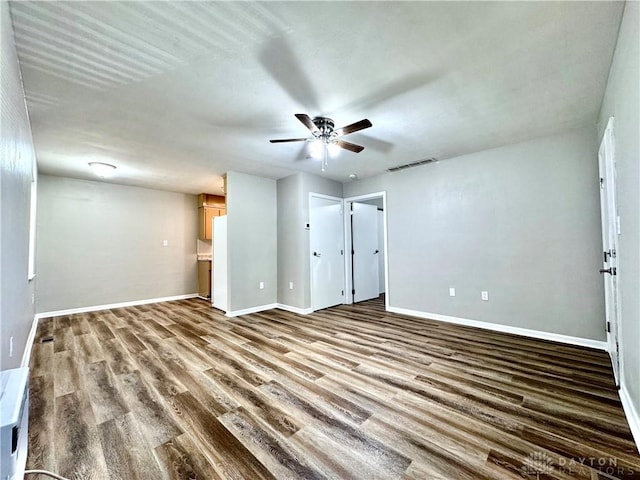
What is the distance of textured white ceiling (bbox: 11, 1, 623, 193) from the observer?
1.50 m

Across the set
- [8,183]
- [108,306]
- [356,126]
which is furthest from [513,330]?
[108,306]

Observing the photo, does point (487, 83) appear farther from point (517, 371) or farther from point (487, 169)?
point (517, 371)

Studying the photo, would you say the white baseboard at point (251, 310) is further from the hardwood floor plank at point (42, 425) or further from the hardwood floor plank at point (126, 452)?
the hardwood floor plank at point (126, 452)

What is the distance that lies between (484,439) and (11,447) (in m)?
2.08

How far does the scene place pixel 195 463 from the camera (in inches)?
56.0

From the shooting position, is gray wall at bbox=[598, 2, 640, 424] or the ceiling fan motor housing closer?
gray wall at bbox=[598, 2, 640, 424]

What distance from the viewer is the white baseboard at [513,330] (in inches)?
114

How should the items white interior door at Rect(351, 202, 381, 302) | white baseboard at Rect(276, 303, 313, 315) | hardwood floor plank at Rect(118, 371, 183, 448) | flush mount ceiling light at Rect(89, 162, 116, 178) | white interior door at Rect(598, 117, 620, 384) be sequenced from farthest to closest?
white interior door at Rect(351, 202, 381, 302) → white baseboard at Rect(276, 303, 313, 315) → flush mount ceiling light at Rect(89, 162, 116, 178) → white interior door at Rect(598, 117, 620, 384) → hardwood floor plank at Rect(118, 371, 183, 448)

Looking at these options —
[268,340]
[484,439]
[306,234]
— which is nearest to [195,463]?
[484,439]

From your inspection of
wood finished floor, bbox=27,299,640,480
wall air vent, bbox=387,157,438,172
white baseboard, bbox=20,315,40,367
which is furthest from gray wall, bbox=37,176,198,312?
wall air vent, bbox=387,157,438,172

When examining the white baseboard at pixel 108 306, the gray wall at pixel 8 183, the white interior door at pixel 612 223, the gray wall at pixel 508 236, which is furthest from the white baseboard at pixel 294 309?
the white interior door at pixel 612 223

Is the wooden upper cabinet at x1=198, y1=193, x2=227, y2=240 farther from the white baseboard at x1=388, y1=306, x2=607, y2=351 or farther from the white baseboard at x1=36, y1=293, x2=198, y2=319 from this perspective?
the white baseboard at x1=388, y1=306, x2=607, y2=351

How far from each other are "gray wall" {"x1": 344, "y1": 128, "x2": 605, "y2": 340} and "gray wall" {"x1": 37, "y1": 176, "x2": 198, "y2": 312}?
4.66 meters

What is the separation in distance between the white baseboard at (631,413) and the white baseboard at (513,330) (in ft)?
3.87
